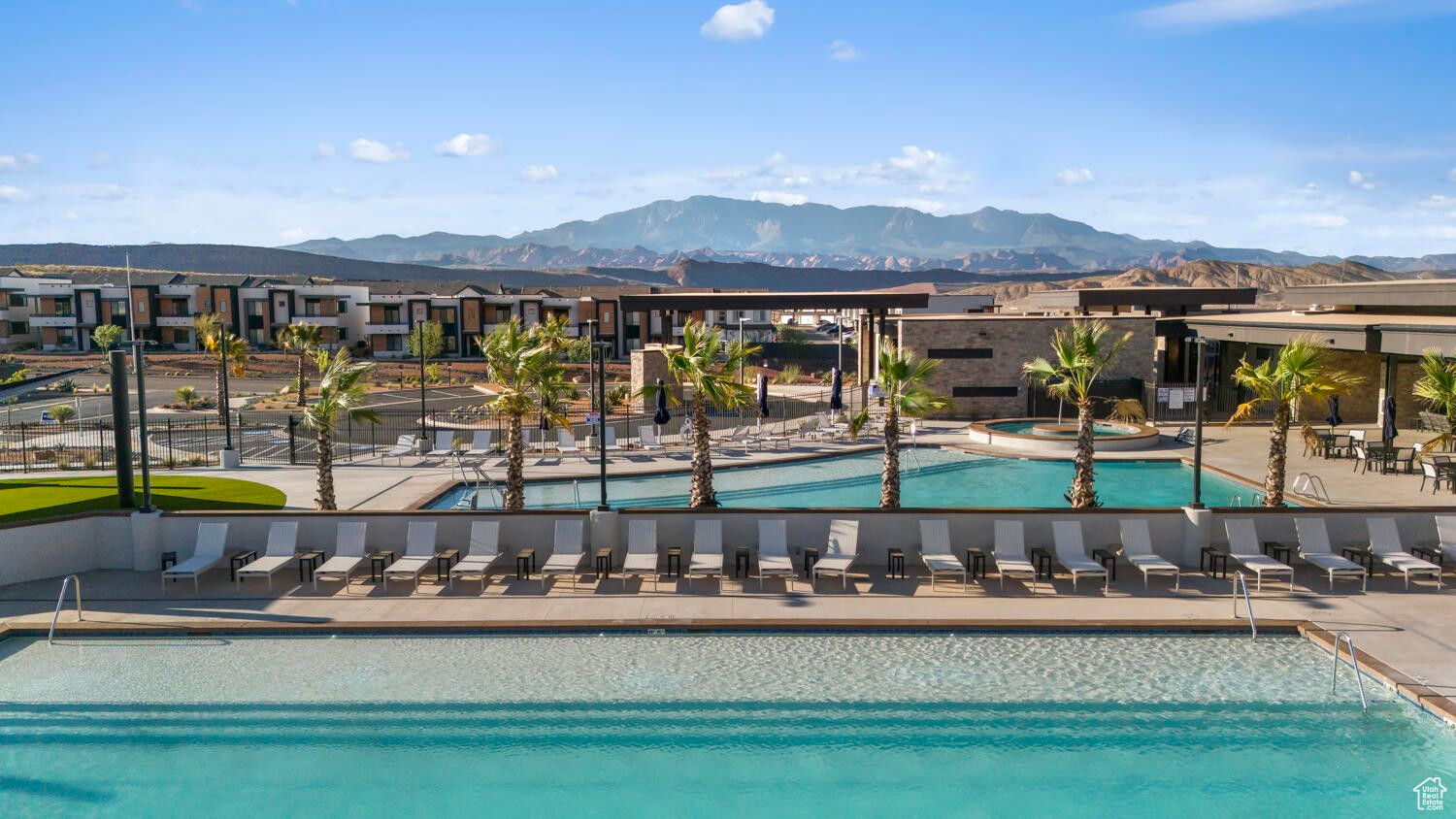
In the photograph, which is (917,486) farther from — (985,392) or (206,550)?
(206,550)

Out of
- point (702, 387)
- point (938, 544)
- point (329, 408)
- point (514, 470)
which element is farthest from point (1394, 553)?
point (329, 408)

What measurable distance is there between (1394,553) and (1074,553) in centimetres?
471

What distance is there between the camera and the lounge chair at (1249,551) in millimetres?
14375

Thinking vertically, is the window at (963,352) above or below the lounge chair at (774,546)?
above

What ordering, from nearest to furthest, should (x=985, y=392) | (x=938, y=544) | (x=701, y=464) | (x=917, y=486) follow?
1. (x=938, y=544)
2. (x=701, y=464)
3. (x=917, y=486)
4. (x=985, y=392)

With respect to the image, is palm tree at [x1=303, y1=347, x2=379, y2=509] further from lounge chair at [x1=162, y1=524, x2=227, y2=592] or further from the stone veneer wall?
the stone veneer wall

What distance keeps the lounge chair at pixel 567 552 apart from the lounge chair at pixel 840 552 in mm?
3435

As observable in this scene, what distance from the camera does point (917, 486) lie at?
24.1m

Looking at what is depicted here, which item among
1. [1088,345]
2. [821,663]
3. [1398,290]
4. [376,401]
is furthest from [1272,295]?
[821,663]

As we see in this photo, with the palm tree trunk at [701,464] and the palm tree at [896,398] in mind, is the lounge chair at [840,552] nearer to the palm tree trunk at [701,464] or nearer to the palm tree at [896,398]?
the palm tree at [896,398]

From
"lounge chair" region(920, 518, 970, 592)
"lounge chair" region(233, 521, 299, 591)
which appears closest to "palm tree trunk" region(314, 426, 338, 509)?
"lounge chair" region(233, 521, 299, 591)

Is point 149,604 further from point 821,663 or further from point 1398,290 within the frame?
point 1398,290

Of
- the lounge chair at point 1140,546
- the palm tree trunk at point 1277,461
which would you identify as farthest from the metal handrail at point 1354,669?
the palm tree trunk at point 1277,461

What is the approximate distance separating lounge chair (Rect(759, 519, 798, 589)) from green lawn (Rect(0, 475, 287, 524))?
990 cm
